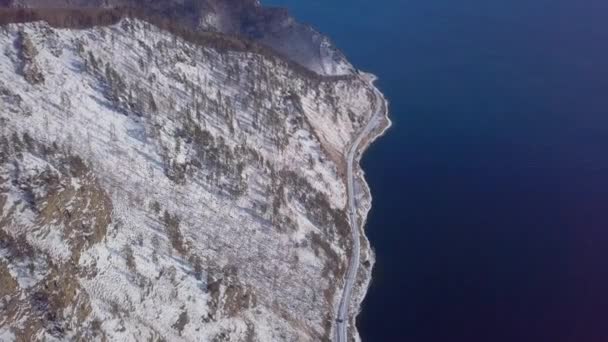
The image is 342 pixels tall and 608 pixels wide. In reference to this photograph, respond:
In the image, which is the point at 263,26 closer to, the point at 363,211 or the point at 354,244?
the point at 363,211

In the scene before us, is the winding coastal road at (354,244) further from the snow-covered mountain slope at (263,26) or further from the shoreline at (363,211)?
the snow-covered mountain slope at (263,26)

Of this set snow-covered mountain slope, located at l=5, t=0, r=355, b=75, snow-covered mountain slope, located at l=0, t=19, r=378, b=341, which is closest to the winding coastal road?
snow-covered mountain slope, located at l=0, t=19, r=378, b=341

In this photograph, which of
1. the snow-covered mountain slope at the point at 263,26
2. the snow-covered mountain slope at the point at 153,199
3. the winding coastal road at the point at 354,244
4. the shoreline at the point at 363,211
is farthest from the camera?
the snow-covered mountain slope at the point at 263,26

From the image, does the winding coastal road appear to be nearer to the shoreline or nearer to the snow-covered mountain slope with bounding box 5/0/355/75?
the shoreline

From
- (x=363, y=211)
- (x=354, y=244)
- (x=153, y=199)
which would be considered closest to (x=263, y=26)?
(x=363, y=211)

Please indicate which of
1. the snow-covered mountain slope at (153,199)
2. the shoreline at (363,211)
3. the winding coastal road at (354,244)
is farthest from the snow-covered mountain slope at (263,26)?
the snow-covered mountain slope at (153,199)
